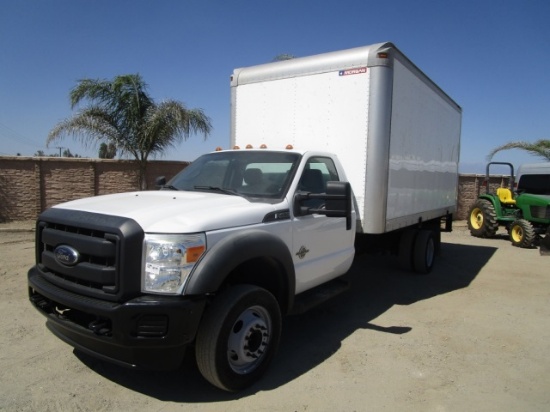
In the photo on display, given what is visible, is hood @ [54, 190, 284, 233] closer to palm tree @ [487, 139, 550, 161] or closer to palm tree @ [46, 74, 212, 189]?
palm tree @ [46, 74, 212, 189]

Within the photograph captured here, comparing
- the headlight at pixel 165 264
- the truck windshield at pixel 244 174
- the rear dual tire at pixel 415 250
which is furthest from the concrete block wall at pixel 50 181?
the headlight at pixel 165 264

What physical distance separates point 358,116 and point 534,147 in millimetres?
18187

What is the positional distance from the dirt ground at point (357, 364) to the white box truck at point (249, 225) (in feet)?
1.41

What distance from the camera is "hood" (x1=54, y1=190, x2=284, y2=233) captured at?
9.85ft

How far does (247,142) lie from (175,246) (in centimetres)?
357

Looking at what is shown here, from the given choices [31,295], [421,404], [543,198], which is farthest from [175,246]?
[543,198]

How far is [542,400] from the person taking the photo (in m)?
3.41

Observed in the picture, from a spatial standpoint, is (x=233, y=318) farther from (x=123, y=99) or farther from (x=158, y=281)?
(x=123, y=99)

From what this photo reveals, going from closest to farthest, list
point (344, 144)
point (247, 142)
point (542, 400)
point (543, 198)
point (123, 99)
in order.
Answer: point (542, 400)
point (344, 144)
point (247, 142)
point (543, 198)
point (123, 99)

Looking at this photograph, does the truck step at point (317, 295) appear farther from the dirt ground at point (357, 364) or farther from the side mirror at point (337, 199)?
the side mirror at point (337, 199)

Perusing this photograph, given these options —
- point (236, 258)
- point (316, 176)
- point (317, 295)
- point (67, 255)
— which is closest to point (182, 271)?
point (236, 258)

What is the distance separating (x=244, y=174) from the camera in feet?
14.6

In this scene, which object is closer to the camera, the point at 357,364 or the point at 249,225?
the point at 249,225

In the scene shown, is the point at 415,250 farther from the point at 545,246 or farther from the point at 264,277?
the point at 545,246
